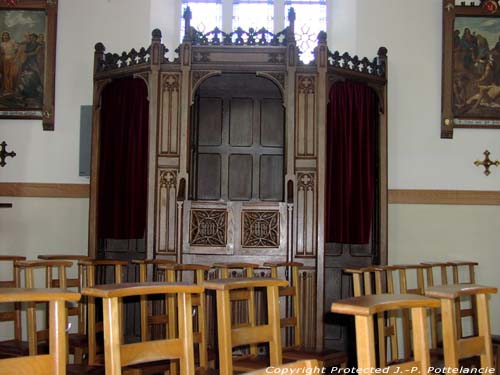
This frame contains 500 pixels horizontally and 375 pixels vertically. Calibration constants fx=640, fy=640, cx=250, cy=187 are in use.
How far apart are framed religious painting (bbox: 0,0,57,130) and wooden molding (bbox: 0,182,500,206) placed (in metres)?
0.72

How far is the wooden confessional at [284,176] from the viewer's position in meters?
6.17

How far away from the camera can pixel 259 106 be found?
741 centimetres

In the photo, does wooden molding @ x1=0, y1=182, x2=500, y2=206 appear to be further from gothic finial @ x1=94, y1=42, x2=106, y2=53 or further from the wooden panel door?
gothic finial @ x1=94, y1=42, x2=106, y2=53

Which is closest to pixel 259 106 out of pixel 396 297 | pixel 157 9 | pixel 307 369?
pixel 157 9

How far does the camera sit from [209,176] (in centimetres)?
746

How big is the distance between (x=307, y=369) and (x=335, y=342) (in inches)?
202

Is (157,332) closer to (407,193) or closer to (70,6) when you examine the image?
(407,193)

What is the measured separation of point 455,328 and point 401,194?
15.3 feet

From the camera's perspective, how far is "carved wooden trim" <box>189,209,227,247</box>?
616 centimetres

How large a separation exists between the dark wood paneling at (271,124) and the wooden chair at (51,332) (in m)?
5.29

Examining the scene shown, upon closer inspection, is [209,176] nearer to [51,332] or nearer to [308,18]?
[308,18]

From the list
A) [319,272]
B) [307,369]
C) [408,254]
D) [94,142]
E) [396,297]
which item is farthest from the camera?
[408,254]

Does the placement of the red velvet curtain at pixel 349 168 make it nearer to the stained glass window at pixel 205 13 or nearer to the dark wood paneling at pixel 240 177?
the dark wood paneling at pixel 240 177

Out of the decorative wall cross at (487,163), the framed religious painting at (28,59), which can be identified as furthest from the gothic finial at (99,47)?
the decorative wall cross at (487,163)
